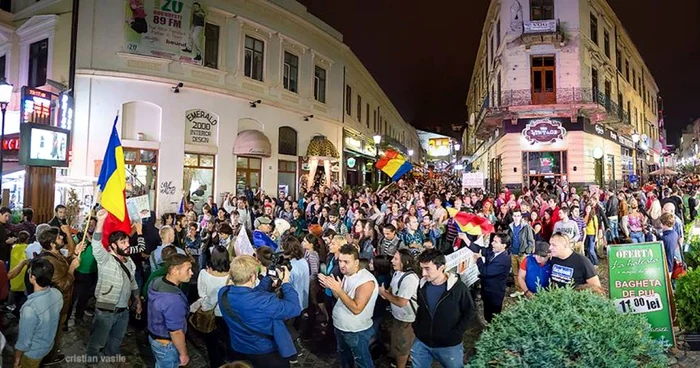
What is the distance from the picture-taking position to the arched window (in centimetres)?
2227

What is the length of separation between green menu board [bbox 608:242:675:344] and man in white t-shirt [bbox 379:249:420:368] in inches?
105

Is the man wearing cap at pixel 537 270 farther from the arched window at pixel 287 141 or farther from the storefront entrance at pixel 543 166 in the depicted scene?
the storefront entrance at pixel 543 166

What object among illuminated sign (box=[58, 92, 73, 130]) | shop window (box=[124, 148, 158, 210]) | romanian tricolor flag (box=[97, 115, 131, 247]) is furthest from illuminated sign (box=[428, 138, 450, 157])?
romanian tricolor flag (box=[97, 115, 131, 247])

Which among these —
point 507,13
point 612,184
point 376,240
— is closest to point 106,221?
point 376,240

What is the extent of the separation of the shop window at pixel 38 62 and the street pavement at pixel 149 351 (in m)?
13.9

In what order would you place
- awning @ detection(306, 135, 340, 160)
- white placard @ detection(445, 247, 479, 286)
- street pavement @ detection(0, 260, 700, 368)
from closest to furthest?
white placard @ detection(445, 247, 479, 286)
street pavement @ detection(0, 260, 700, 368)
awning @ detection(306, 135, 340, 160)

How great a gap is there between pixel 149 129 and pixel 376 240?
1287 centimetres

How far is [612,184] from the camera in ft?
92.4

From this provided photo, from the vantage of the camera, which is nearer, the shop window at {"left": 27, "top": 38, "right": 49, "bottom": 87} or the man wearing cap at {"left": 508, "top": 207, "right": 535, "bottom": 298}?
the man wearing cap at {"left": 508, "top": 207, "right": 535, "bottom": 298}

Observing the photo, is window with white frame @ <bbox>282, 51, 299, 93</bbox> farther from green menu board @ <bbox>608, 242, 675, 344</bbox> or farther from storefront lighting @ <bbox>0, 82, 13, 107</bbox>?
green menu board @ <bbox>608, 242, 675, 344</bbox>

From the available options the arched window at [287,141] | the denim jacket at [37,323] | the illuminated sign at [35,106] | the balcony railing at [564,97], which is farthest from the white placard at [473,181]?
the illuminated sign at [35,106]

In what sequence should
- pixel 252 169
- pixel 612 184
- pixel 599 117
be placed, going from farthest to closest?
pixel 612 184 → pixel 599 117 → pixel 252 169

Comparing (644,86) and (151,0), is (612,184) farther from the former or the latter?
(151,0)

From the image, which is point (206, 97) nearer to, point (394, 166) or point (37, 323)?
point (394, 166)
